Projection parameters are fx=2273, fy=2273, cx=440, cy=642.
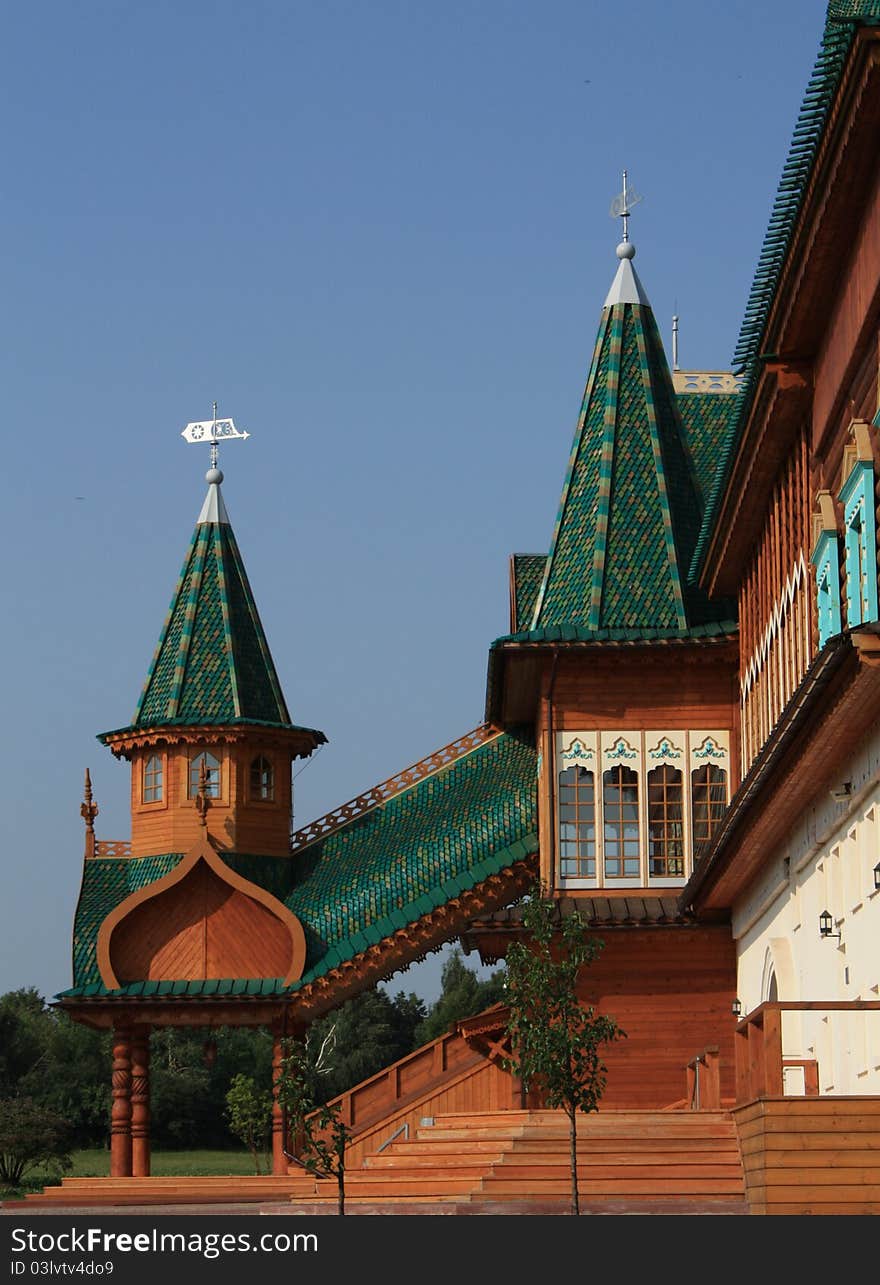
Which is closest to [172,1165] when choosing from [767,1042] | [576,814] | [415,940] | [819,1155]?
[415,940]

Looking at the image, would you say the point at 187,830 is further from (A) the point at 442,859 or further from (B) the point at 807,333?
(B) the point at 807,333

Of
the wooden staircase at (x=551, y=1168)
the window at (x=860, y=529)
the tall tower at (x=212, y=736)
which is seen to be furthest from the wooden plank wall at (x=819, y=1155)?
the tall tower at (x=212, y=736)

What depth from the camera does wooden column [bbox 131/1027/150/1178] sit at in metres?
33.3

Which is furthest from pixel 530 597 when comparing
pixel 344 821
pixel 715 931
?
pixel 715 931

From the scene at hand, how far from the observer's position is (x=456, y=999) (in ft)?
306

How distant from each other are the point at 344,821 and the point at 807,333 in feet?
55.0

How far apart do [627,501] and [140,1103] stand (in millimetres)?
11519

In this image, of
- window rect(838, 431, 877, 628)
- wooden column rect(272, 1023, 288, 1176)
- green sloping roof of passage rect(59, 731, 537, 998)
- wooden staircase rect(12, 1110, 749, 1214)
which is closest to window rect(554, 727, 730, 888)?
green sloping roof of passage rect(59, 731, 537, 998)

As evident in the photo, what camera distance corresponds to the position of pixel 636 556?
1189 inches

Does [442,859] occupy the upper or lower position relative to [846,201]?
lower

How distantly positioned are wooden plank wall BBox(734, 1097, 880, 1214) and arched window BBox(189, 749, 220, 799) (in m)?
19.0

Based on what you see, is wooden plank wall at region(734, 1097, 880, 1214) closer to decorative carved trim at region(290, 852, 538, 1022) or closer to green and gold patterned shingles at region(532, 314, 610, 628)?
green and gold patterned shingles at region(532, 314, 610, 628)

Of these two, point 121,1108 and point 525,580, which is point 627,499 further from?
point 121,1108

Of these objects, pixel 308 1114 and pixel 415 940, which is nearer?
pixel 308 1114
